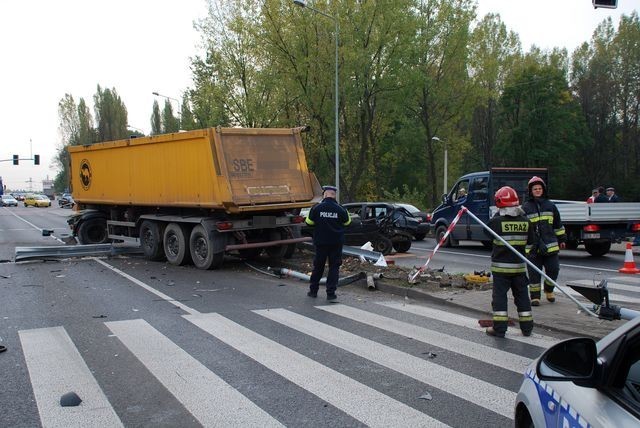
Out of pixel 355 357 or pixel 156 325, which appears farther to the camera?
pixel 156 325

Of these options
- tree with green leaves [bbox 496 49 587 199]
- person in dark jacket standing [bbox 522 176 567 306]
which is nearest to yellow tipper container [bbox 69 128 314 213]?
person in dark jacket standing [bbox 522 176 567 306]

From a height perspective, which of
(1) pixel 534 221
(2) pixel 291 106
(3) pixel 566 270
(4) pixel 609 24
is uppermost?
(4) pixel 609 24

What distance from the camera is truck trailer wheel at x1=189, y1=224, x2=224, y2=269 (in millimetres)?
12716

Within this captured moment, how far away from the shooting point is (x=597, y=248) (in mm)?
15875

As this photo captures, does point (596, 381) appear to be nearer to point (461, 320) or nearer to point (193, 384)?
point (193, 384)

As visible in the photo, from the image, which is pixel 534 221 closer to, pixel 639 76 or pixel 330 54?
pixel 330 54

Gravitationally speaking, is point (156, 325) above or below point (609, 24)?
below

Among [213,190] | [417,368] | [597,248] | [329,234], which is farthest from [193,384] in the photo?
[597,248]

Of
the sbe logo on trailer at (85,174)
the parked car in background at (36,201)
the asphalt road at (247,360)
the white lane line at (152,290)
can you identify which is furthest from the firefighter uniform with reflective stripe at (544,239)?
the parked car in background at (36,201)

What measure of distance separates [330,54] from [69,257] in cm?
1859

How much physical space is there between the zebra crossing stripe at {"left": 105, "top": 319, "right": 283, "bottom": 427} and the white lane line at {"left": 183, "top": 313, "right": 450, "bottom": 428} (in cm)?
58

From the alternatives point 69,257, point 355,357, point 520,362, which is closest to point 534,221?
point 520,362

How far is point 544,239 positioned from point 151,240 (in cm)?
982

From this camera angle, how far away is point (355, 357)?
5.98 metres
